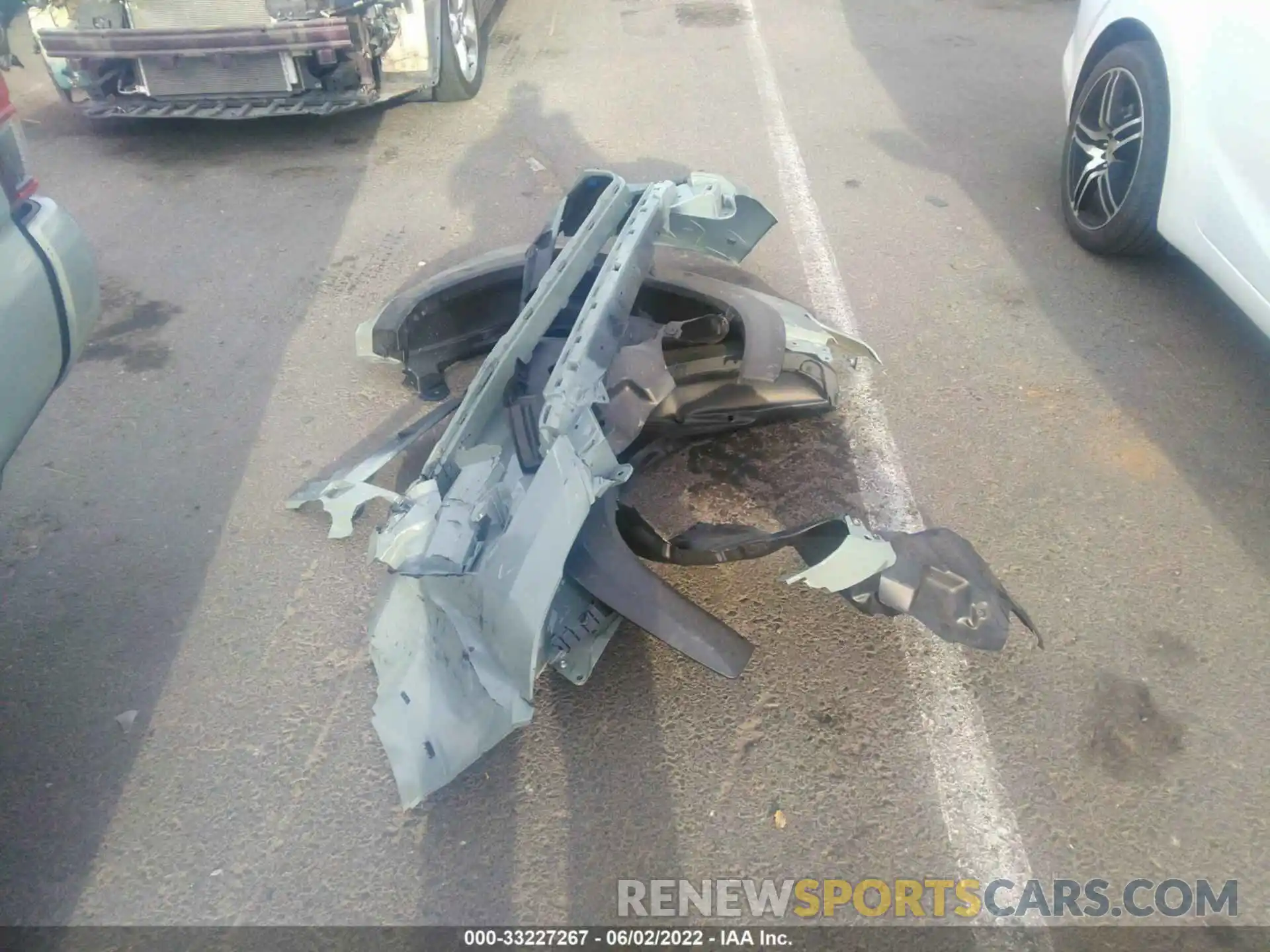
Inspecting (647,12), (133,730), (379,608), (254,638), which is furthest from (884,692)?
(647,12)

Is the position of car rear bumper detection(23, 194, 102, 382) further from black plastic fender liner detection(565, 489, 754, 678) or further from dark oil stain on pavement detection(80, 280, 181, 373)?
black plastic fender liner detection(565, 489, 754, 678)

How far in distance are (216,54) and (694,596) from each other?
15.4 ft

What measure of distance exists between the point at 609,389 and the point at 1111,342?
2535 millimetres

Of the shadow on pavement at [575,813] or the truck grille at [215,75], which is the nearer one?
the shadow on pavement at [575,813]

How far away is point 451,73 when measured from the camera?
20.8 feet

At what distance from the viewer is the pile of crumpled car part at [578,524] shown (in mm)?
2182

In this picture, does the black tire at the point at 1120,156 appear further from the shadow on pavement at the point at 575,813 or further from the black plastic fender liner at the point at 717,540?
the shadow on pavement at the point at 575,813

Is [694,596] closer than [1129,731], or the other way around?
[1129,731]

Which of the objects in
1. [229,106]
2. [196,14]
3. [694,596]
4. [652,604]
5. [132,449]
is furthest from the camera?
[229,106]

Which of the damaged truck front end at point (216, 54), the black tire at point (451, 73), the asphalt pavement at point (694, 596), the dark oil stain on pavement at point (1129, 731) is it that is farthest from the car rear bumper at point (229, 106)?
the dark oil stain on pavement at point (1129, 731)

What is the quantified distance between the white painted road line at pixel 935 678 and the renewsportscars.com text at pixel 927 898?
0.06 metres

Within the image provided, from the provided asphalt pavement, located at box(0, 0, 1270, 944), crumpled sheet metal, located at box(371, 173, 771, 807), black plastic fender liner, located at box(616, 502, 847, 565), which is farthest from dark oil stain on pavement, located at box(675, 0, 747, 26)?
black plastic fender liner, located at box(616, 502, 847, 565)

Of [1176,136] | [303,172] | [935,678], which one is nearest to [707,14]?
[303,172]

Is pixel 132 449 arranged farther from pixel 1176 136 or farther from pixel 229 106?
pixel 1176 136
